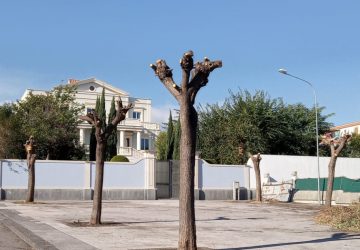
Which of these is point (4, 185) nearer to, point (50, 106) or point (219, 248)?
point (50, 106)

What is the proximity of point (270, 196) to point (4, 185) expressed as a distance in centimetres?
1693

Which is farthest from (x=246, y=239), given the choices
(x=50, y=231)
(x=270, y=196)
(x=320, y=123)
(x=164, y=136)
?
(x=164, y=136)

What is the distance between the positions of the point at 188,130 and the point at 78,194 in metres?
23.8

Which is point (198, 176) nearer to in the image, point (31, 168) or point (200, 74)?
point (31, 168)

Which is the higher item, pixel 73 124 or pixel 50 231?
pixel 73 124

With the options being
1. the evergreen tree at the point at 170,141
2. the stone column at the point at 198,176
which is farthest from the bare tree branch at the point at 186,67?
the evergreen tree at the point at 170,141

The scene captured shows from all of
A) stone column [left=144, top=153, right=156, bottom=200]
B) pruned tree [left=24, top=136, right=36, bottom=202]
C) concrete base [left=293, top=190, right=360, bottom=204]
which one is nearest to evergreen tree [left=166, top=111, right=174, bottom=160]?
stone column [left=144, top=153, right=156, bottom=200]

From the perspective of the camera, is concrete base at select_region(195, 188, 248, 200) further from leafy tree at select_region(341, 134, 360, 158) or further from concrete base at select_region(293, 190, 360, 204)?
leafy tree at select_region(341, 134, 360, 158)

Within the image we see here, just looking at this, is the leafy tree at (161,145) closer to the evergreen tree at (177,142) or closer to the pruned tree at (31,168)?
the evergreen tree at (177,142)

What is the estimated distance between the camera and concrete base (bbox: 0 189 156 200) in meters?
31.1

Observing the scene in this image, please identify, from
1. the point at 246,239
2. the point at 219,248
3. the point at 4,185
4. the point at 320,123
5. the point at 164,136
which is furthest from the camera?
the point at 164,136

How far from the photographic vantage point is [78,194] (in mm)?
32719

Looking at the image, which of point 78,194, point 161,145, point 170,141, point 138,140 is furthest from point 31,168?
point 138,140

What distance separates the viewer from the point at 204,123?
159 feet
